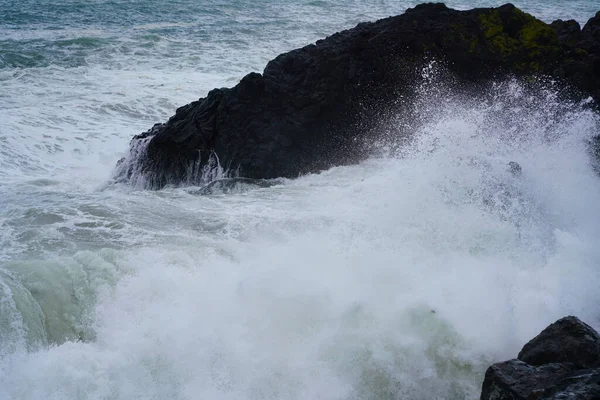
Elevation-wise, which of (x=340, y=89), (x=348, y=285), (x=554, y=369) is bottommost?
(x=348, y=285)

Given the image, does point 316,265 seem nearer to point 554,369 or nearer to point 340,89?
point 554,369

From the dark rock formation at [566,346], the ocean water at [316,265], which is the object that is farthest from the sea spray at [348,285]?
the dark rock formation at [566,346]

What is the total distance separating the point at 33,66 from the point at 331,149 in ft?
38.1

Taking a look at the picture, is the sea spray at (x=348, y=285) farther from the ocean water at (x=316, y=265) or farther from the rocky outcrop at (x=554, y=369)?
the rocky outcrop at (x=554, y=369)

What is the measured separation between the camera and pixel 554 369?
14.5 ft

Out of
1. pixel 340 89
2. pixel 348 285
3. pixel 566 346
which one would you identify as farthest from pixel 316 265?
pixel 340 89

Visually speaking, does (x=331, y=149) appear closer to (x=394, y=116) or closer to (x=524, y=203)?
(x=394, y=116)

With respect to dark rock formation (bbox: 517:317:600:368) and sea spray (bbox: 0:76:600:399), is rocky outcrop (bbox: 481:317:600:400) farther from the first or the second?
sea spray (bbox: 0:76:600:399)

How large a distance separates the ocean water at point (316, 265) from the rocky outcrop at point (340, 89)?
0.38 metres

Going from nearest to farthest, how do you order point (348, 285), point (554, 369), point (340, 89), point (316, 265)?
point (554, 369)
point (348, 285)
point (316, 265)
point (340, 89)

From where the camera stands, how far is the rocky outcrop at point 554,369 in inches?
155

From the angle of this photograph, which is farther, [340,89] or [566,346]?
[340,89]

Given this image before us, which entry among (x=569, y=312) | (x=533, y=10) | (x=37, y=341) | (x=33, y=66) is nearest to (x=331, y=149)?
(x=569, y=312)

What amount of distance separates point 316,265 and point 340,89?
4104mm
